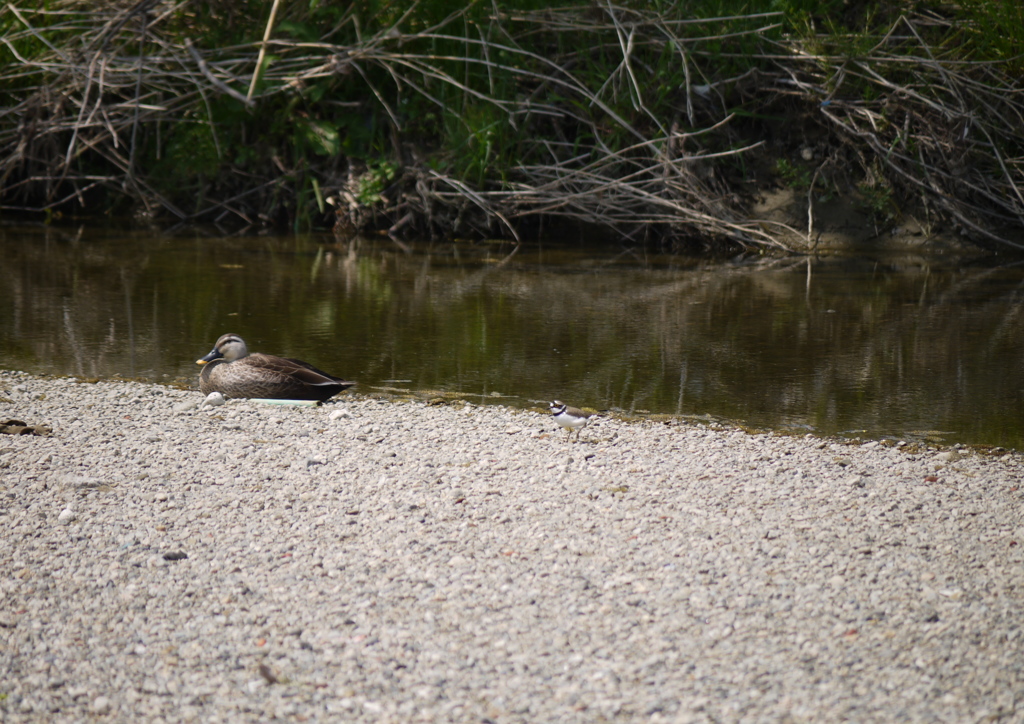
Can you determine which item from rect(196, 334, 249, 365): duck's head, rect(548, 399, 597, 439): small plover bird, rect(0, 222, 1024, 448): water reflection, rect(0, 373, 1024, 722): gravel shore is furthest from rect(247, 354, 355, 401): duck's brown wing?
rect(548, 399, 597, 439): small plover bird

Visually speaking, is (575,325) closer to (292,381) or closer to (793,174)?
(292,381)

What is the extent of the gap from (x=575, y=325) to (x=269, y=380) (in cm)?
299

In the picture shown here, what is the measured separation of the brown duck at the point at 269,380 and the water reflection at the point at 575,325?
0.57m

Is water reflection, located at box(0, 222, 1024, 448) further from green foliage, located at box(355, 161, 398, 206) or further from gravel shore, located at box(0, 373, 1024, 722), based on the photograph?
green foliage, located at box(355, 161, 398, 206)

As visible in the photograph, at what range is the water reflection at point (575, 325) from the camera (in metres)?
6.18

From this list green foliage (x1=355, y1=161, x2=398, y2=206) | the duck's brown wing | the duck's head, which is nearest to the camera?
the duck's brown wing

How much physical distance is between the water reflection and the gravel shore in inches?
39.0

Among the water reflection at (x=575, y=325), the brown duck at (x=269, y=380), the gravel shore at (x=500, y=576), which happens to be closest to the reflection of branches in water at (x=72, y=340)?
the water reflection at (x=575, y=325)

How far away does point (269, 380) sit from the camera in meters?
5.71

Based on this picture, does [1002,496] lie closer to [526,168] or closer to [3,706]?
[3,706]

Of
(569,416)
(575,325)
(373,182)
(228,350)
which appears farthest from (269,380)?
(373,182)

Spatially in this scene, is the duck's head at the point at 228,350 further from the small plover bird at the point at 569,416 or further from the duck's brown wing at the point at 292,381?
the small plover bird at the point at 569,416

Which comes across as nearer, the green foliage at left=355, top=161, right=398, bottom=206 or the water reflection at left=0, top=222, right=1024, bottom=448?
the water reflection at left=0, top=222, right=1024, bottom=448

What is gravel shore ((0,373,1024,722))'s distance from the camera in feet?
9.59
